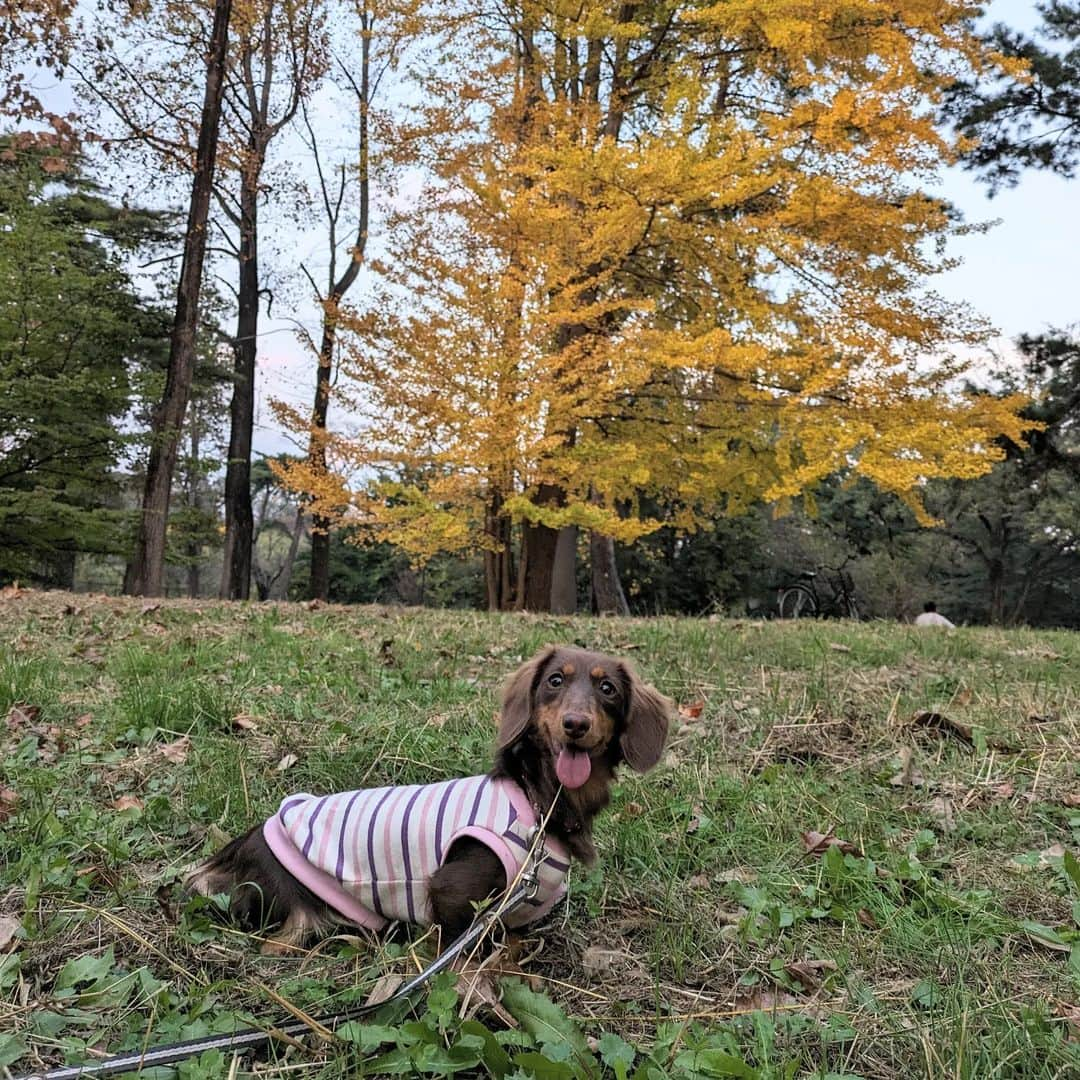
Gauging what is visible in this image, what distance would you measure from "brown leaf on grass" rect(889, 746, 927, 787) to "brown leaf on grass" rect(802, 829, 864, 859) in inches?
21.7

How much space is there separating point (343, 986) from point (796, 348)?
29.9 ft

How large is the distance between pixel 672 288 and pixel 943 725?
30.1ft

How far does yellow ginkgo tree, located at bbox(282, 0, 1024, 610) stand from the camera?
27.7 ft

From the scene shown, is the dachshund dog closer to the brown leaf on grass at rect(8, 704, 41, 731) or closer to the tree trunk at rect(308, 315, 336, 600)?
the brown leaf on grass at rect(8, 704, 41, 731)

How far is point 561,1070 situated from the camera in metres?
1.37

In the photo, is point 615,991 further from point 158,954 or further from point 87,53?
point 87,53

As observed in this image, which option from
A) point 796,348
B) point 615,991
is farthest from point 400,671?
point 796,348

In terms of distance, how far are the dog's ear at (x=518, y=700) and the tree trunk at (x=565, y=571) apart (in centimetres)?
1042

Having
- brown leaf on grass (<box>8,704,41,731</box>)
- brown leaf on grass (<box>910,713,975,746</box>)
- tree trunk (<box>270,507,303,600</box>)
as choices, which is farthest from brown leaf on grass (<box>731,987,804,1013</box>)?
tree trunk (<box>270,507,303,600</box>)

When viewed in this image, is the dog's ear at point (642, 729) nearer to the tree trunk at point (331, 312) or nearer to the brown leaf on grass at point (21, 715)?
the brown leaf on grass at point (21, 715)

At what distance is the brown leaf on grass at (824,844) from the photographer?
7.83 feet

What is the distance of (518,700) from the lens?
85.3 inches

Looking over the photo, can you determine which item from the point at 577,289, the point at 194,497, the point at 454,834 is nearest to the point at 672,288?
the point at 577,289

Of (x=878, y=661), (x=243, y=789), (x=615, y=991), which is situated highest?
(x=878, y=661)
